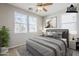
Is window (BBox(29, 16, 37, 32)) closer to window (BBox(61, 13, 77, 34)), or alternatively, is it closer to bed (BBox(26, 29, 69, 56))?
bed (BBox(26, 29, 69, 56))

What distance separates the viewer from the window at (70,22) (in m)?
2.16

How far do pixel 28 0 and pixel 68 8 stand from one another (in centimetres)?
74

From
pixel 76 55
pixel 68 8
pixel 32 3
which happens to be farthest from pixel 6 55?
pixel 68 8

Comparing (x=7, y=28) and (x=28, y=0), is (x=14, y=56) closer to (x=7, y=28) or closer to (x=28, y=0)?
(x=7, y=28)

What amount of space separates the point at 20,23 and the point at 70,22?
3.03 feet

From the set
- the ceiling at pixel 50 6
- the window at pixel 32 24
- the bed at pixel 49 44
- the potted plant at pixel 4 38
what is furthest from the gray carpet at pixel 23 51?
the ceiling at pixel 50 6

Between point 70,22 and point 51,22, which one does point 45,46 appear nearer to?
point 51,22

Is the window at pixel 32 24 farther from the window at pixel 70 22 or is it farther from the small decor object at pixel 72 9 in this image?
the small decor object at pixel 72 9

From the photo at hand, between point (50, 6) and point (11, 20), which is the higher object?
point (50, 6)

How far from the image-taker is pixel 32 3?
7.20ft

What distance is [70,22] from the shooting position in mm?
2213

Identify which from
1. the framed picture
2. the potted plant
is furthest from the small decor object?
the potted plant

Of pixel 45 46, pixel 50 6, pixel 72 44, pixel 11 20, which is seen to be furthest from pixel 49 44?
pixel 11 20

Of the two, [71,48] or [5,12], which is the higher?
[5,12]
